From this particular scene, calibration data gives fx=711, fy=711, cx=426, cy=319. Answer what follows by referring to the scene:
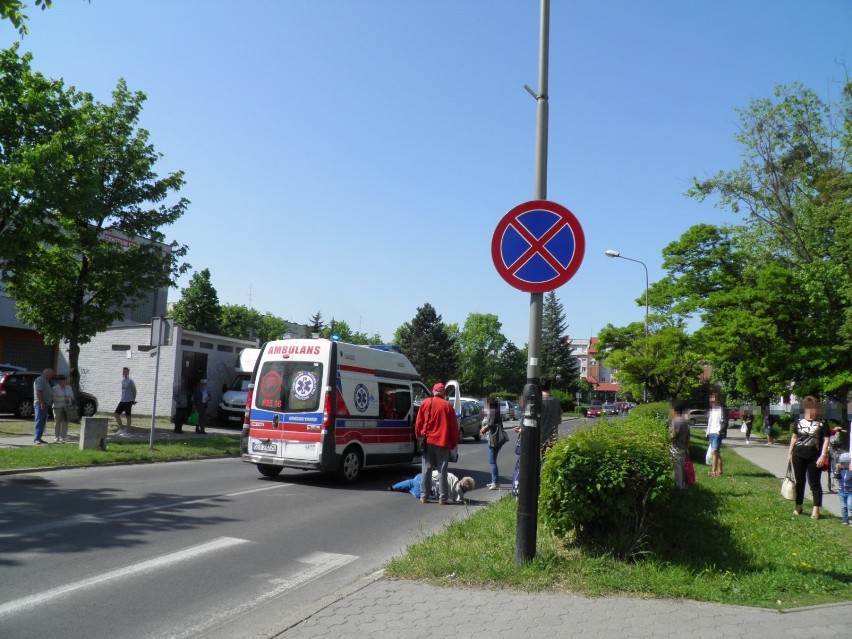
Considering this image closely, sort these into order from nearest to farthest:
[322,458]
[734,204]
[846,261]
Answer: [322,458] < [846,261] < [734,204]

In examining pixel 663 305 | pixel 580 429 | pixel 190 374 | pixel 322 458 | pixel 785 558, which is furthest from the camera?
pixel 663 305

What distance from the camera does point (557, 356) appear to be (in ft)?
299

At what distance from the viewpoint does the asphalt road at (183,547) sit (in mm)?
5238

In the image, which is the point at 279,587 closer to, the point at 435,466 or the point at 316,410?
the point at 435,466

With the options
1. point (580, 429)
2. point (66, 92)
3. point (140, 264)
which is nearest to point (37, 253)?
point (140, 264)

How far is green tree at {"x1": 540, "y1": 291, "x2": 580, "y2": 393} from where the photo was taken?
8959 centimetres

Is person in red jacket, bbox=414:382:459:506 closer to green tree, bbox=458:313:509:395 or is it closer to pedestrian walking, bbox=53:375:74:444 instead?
pedestrian walking, bbox=53:375:74:444

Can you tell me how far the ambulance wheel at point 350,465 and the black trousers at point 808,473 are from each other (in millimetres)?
7188

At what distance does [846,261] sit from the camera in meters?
24.1

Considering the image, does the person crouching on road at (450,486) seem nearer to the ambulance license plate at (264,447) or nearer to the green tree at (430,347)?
the ambulance license plate at (264,447)

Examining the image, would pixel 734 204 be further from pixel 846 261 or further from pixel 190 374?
pixel 190 374

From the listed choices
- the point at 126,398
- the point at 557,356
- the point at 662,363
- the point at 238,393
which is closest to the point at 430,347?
the point at 557,356

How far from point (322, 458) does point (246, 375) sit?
55.2 feet

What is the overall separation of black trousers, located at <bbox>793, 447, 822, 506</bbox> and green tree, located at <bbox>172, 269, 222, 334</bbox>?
66165 millimetres
